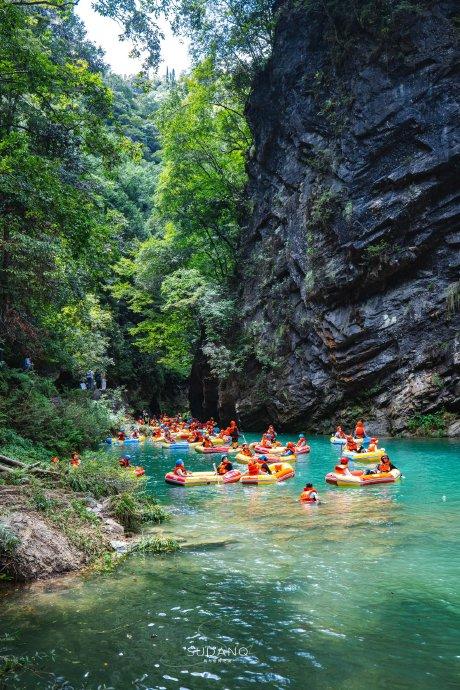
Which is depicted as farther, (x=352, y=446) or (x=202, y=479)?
(x=352, y=446)

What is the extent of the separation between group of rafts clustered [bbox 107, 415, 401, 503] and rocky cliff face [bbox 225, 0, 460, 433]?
12.0ft

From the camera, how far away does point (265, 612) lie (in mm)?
6293

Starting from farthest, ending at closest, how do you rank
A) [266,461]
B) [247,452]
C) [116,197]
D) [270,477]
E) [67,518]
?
[116,197] → [247,452] → [266,461] → [270,477] → [67,518]

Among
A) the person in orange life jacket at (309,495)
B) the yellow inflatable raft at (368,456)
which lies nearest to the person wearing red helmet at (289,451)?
the yellow inflatable raft at (368,456)

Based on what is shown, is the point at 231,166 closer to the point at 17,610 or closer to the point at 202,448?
the point at 202,448

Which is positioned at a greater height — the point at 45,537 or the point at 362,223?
the point at 362,223

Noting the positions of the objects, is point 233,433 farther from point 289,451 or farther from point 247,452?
point 289,451

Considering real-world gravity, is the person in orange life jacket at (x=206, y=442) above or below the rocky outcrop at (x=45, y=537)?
above

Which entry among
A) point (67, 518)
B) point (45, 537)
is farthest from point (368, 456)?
point (45, 537)

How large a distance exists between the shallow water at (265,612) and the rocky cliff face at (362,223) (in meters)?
13.5

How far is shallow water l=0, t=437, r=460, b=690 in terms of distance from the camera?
16.2 feet

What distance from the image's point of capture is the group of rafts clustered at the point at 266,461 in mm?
14867

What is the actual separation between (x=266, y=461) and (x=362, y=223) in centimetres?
1245

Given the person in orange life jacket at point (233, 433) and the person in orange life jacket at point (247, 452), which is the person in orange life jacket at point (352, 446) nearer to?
the person in orange life jacket at point (247, 452)
